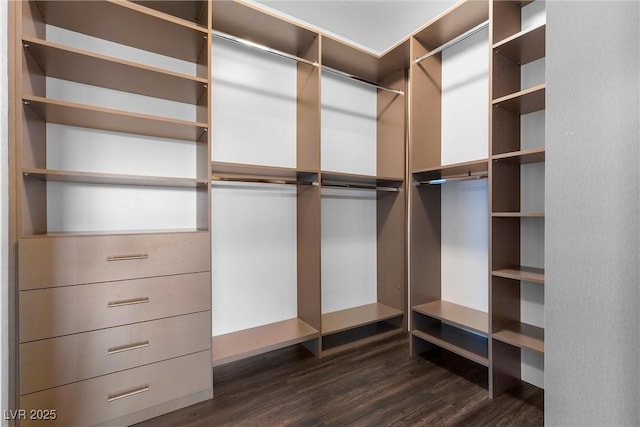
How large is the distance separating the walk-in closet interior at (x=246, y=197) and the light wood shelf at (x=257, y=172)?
25mm

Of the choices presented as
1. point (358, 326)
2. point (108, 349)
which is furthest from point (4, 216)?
point (358, 326)

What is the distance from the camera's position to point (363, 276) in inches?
106

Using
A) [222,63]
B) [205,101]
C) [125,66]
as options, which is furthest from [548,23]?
[222,63]

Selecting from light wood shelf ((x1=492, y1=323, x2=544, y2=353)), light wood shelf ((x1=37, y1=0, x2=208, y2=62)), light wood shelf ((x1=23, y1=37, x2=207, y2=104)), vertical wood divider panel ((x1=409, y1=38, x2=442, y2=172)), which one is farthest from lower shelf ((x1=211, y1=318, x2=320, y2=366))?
light wood shelf ((x1=37, y1=0, x2=208, y2=62))

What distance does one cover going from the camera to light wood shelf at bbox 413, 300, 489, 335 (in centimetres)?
182

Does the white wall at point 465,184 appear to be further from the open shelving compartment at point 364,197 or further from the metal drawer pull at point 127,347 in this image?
the metal drawer pull at point 127,347

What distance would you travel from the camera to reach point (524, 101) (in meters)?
1.61

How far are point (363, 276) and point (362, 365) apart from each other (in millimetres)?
862

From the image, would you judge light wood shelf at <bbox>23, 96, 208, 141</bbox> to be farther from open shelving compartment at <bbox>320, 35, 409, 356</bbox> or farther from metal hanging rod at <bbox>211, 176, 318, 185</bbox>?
open shelving compartment at <bbox>320, 35, 409, 356</bbox>

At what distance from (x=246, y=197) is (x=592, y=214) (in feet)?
6.36

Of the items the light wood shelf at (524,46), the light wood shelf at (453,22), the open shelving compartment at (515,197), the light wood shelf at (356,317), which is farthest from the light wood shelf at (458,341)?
the light wood shelf at (453,22)

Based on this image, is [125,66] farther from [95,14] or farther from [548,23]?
[548,23]

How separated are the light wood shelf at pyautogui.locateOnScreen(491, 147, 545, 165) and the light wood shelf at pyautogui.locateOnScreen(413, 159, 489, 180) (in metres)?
0.10

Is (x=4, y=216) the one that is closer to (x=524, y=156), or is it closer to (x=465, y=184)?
(x=524, y=156)
